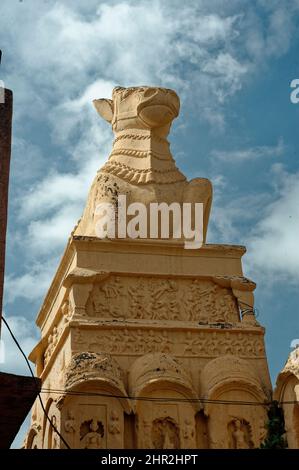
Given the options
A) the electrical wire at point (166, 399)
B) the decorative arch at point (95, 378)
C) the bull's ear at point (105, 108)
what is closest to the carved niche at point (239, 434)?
the electrical wire at point (166, 399)

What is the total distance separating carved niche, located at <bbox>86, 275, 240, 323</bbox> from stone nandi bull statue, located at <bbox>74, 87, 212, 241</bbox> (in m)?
1.55

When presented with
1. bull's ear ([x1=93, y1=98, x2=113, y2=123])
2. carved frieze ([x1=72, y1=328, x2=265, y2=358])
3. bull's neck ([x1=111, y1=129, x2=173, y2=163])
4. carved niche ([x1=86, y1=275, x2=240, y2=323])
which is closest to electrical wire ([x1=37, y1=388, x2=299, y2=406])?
carved frieze ([x1=72, y1=328, x2=265, y2=358])

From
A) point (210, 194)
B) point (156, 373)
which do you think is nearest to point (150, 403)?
point (156, 373)

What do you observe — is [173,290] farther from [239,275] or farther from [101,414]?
[101,414]

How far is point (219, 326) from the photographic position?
54.0 feet

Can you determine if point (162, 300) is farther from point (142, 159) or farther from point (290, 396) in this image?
point (142, 159)

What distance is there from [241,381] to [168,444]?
1.92 m

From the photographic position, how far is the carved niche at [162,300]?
16.5 metres

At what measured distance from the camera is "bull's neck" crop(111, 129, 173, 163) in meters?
18.8

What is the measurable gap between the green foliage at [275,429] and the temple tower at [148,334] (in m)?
0.24

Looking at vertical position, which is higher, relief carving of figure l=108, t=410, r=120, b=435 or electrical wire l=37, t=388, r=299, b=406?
electrical wire l=37, t=388, r=299, b=406

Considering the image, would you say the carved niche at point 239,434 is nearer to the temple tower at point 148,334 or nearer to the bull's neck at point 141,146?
the temple tower at point 148,334

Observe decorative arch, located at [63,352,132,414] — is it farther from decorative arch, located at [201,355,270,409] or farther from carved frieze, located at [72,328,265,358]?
decorative arch, located at [201,355,270,409]
